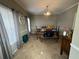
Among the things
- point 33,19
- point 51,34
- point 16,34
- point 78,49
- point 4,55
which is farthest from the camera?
point 33,19

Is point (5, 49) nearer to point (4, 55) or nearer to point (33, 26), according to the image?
point (4, 55)

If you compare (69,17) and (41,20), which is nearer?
(69,17)

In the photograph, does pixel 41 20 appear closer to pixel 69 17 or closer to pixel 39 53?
pixel 69 17

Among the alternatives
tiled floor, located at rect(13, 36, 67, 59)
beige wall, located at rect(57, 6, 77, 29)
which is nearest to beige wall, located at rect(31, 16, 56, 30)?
beige wall, located at rect(57, 6, 77, 29)

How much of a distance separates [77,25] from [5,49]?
2013mm

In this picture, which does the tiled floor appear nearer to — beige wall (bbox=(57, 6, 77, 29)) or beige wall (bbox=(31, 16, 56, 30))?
beige wall (bbox=(57, 6, 77, 29))

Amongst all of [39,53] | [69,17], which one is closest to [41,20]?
[69,17]

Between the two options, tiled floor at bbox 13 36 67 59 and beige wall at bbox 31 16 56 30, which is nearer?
tiled floor at bbox 13 36 67 59

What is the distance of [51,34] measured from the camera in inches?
195

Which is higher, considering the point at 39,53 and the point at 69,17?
the point at 69,17

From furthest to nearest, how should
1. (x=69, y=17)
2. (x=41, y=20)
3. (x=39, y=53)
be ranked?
1. (x=41, y=20)
2. (x=69, y=17)
3. (x=39, y=53)

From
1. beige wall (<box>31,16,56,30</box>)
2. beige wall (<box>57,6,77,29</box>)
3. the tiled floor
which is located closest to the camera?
the tiled floor

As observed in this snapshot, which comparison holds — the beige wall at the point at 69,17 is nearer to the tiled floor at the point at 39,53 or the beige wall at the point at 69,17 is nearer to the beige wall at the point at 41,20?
the tiled floor at the point at 39,53

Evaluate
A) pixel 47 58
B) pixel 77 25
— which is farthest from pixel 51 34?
pixel 77 25
